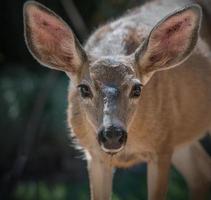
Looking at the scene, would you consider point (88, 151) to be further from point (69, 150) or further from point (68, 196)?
point (69, 150)

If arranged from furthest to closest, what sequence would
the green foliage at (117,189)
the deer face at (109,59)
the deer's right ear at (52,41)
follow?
the green foliage at (117,189)
the deer's right ear at (52,41)
the deer face at (109,59)

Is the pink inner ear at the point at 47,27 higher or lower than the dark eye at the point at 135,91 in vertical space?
higher

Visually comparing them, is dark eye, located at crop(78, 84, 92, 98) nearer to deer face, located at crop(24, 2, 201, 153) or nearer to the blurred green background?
deer face, located at crop(24, 2, 201, 153)

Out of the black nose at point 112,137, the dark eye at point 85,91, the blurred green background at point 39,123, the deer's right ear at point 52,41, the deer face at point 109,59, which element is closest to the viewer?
the black nose at point 112,137

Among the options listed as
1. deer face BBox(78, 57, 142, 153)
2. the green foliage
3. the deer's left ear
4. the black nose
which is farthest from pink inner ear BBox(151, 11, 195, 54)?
the green foliage

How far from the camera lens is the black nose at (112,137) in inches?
243

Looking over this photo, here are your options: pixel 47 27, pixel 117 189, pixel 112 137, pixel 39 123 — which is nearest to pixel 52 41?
pixel 47 27

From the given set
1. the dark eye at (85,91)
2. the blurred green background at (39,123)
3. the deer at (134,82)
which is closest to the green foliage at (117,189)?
the blurred green background at (39,123)

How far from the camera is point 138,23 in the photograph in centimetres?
769

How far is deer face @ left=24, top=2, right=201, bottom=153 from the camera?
646 cm

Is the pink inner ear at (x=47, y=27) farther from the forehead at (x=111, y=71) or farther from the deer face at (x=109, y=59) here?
the forehead at (x=111, y=71)

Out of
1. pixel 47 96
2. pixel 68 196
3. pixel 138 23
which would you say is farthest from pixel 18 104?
pixel 138 23

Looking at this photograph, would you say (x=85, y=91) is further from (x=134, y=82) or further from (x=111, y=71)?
(x=134, y=82)

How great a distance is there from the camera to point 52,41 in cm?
690
